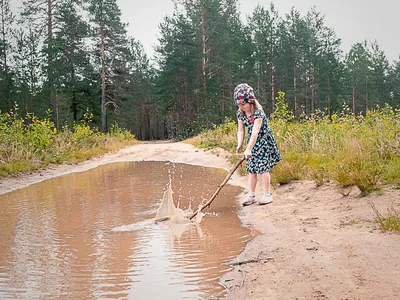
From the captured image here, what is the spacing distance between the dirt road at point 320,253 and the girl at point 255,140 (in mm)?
538

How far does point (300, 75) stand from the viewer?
51438 millimetres

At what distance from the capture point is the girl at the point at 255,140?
225 inches

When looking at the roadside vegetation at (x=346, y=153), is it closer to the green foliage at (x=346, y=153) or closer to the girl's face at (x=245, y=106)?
the green foliage at (x=346, y=153)

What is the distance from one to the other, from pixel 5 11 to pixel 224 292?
134 feet

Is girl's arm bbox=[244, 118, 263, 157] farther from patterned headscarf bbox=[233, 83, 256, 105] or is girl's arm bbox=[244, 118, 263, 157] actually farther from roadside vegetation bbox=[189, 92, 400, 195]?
roadside vegetation bbox=[189, 92, 400, 195]

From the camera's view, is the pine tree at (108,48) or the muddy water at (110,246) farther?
the pine tree at (108,48)

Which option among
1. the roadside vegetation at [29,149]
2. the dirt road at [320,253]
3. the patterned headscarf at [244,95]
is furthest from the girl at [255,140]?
the roadside vegetation at [29,149]

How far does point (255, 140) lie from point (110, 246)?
269cm

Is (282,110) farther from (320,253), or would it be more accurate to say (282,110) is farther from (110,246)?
(320,253)

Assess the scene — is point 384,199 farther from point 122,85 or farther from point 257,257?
point 122,85

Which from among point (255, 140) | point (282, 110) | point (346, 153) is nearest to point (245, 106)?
point (255, 140)

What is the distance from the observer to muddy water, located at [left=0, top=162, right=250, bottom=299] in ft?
9.31

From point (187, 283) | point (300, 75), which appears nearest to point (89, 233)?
point (187, 283)

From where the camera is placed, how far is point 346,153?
641 cm
